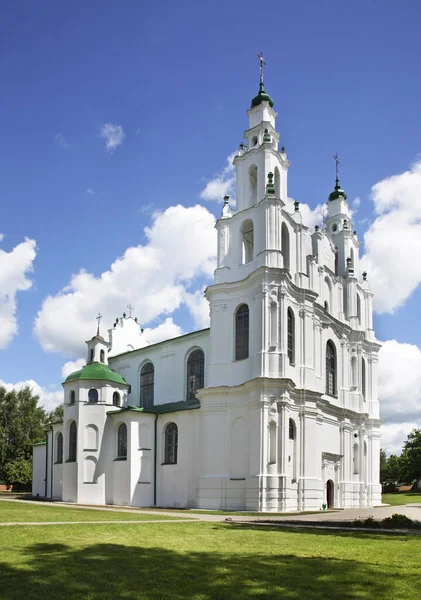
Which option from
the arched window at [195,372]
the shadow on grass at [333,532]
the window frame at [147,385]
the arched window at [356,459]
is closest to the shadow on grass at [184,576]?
the shadow on grass at [333,532]

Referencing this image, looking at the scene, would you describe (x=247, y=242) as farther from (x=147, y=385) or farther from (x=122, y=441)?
(x=122, y=441)

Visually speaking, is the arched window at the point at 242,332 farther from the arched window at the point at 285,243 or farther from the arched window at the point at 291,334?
the arched window at the point at 285,243

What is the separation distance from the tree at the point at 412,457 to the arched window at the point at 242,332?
4438cm

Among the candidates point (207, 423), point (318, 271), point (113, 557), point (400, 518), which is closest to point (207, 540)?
point (113, 557)

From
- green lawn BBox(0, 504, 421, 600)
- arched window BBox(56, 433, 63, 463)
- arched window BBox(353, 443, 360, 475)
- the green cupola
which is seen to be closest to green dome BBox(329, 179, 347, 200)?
the green cupola

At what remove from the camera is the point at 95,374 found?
45.5m

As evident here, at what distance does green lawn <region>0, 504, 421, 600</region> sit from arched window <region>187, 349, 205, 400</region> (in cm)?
2610

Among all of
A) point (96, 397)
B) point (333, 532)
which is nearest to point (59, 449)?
point (96, 397)

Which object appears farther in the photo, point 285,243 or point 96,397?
point 96,397

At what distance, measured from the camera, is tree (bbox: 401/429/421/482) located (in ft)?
245

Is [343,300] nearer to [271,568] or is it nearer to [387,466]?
[271,568]

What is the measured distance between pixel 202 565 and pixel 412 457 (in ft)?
225

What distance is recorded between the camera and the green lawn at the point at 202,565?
10000mm

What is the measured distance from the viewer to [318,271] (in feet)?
155
